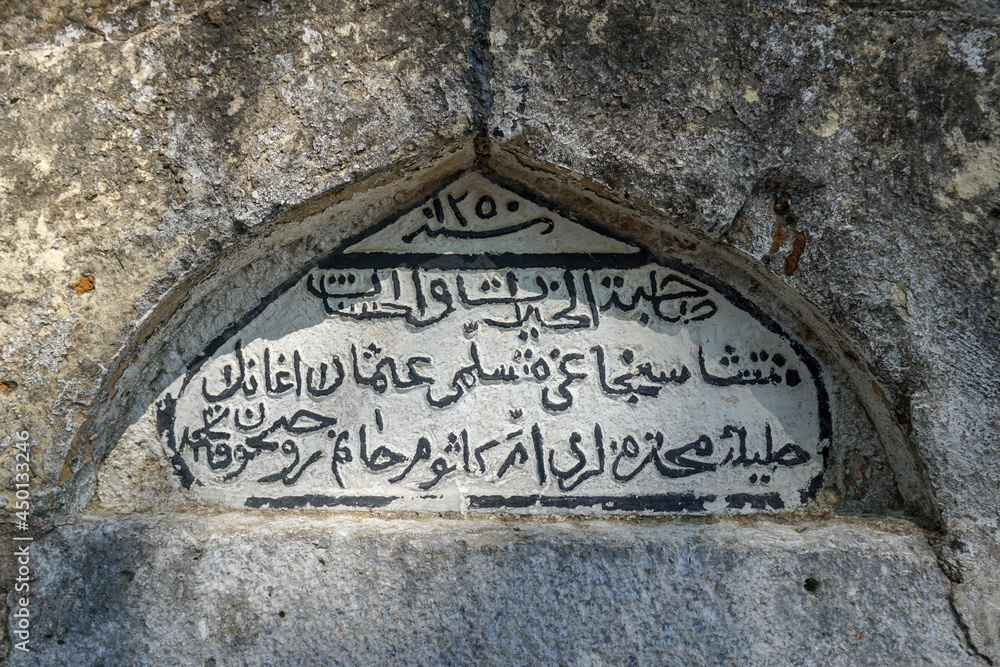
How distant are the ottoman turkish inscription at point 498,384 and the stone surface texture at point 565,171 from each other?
0.25 metres

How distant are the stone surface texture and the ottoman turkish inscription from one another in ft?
0.82

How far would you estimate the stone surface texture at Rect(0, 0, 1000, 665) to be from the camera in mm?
1566

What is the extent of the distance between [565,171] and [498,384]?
2.05ft

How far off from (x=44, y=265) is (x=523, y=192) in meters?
1.26

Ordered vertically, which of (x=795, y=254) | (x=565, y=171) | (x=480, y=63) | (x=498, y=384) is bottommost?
(x=498, y=384)

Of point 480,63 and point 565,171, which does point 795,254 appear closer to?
point 565,171

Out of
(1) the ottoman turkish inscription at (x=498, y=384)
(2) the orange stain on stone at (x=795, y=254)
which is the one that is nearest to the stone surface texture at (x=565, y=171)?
(2) the orange stain on stone at (x=795, y=254)

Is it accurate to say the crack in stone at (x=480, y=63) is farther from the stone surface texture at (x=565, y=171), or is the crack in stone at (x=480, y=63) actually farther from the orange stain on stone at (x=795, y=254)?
the orange stain on stone at (x=795, y=254)

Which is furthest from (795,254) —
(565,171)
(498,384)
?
(498,384)

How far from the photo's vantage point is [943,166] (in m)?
1.57

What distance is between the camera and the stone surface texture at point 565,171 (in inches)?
61.7

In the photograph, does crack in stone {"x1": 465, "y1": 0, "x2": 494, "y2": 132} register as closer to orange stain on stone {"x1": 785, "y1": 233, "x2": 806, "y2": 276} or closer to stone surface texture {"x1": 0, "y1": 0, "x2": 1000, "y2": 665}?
stone surface texture {"x1": 0, "y1": 0, "x2": 1000, "y2": 665}

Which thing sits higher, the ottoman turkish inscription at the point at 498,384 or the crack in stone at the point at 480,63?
the crack in stone at the point at 480,63

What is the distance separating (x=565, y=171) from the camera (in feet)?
5.31
